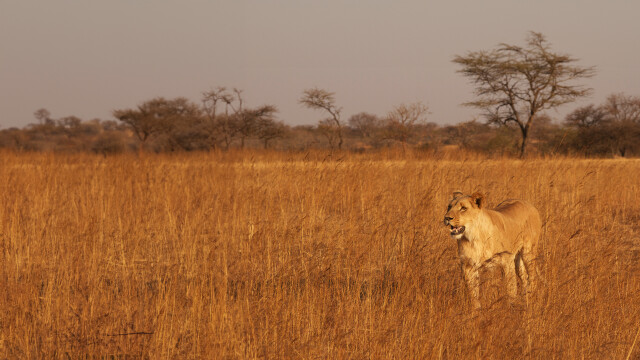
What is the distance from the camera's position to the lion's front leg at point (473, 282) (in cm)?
321

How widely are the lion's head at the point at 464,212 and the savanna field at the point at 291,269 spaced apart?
0.27 meters

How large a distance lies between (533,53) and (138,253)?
2876 cm

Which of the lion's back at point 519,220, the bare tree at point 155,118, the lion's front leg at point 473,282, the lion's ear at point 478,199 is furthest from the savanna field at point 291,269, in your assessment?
the bare tree at point 155,118

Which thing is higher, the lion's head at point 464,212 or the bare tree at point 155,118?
the bare tree at point 155,118

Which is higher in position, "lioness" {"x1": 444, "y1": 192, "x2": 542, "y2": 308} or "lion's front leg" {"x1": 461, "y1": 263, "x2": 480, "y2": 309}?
"lioness" {"x1": 444, "y1": 192, "x2": 542, "y2": 308}

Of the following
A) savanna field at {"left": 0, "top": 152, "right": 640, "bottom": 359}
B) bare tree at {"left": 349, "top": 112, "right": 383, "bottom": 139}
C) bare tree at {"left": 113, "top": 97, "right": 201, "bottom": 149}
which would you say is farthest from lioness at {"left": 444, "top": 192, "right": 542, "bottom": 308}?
Result: bare tree at {"left": 349, "top": 112, "right": 383, "bottom": 139}

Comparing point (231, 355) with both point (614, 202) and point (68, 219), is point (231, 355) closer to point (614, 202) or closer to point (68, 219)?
point (68, 219)

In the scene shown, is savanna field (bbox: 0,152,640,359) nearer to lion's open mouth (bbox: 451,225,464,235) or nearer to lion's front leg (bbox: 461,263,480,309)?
lion's front leg (bbox: 461,263,480,309)

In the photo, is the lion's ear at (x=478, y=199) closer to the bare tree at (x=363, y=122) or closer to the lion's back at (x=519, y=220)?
the lion's back at (x=519, y=220)

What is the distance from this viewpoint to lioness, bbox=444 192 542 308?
3.39 m

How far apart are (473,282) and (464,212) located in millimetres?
476

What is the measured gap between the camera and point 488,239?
142 inches

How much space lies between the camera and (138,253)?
15.8ft

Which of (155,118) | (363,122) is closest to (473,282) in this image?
(155,118)
